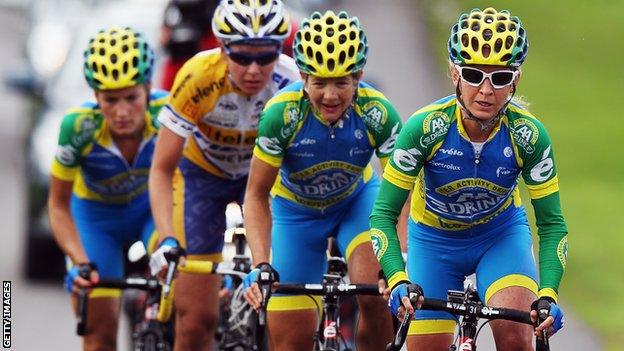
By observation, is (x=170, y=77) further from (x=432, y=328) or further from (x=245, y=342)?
(x=432, y=328)

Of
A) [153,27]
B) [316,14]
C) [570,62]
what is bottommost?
[316,14]

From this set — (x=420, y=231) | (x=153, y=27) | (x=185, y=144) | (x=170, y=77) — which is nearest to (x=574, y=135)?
(x=153, y=27)

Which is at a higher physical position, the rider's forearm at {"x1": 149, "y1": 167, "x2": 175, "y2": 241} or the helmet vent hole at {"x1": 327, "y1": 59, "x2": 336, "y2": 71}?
the helmet vent hole at {"x1": 327, "y1": 59, "x2": 336, "y2": 71}

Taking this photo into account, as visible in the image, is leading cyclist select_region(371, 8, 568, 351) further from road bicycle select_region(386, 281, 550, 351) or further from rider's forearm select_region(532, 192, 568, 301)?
road bicycle select_region(386, 281, 550, 351)

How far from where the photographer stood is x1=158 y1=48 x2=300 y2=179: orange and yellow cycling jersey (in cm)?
1301

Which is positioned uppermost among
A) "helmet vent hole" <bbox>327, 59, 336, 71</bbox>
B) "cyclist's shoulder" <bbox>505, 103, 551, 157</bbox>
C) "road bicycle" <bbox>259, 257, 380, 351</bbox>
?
"helmet vent hole" <bbox>327, 59, 336, 71</bbox>

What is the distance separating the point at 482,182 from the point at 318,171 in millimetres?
1409

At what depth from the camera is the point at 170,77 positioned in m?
17.3

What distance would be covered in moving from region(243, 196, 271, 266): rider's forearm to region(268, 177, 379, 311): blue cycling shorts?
434mm

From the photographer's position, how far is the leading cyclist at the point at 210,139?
42.1ft

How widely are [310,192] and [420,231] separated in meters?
1.08

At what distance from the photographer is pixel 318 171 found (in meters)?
12.1

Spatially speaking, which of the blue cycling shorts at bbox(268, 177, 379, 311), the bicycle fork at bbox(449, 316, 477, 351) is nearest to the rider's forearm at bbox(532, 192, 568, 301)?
the bicycle fork at bbox(449, 316, 477, 351)

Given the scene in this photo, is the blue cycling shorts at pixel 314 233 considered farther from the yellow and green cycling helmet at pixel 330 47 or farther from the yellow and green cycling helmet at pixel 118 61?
the yellow and green cycling helmet at pixel 118 61
